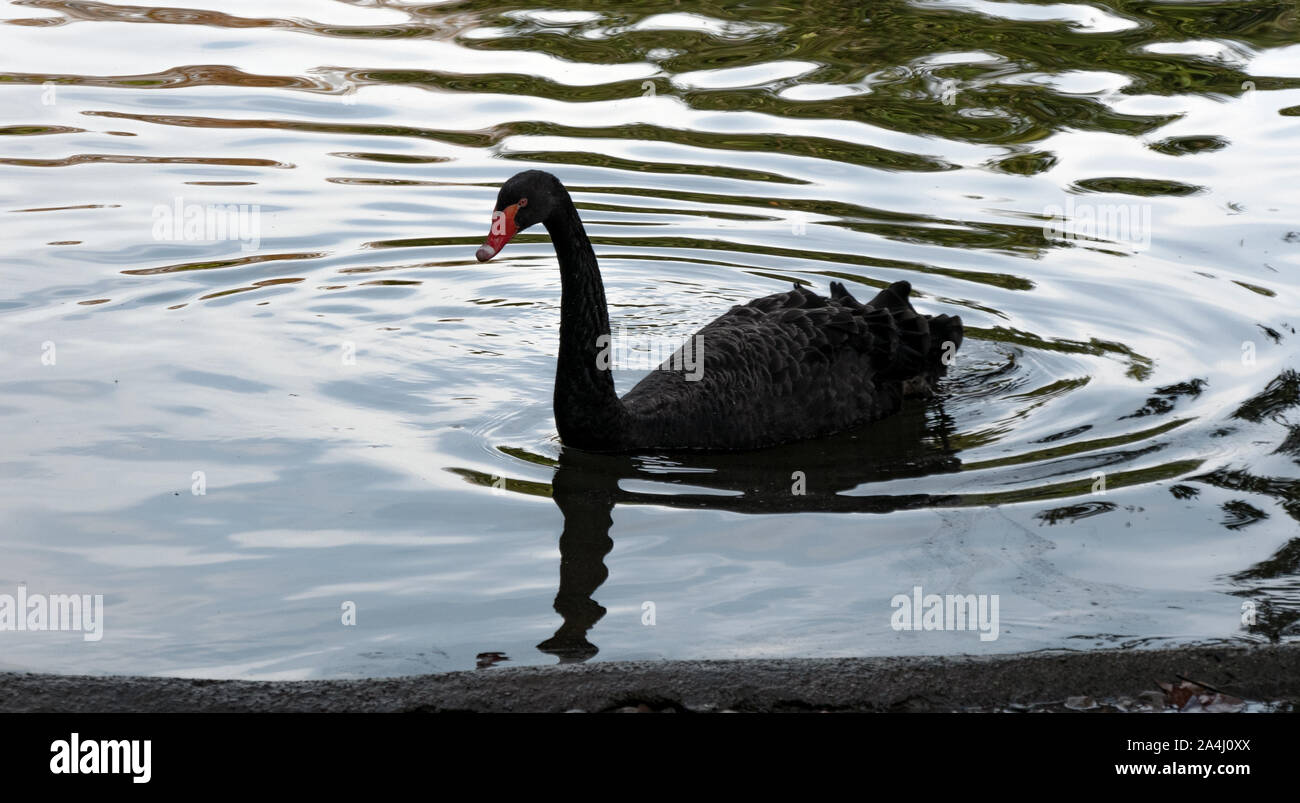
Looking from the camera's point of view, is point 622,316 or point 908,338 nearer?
point 908,338

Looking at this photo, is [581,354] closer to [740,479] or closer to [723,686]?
[740,479]

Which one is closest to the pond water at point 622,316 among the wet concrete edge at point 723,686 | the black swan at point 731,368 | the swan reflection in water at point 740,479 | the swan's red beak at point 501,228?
the swan reflection in water at point 740,479

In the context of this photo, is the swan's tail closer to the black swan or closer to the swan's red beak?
the black swan

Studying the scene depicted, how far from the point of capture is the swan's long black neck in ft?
21.6

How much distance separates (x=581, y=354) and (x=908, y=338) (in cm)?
178

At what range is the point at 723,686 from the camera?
4152 millimetres

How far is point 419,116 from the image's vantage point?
518 inches

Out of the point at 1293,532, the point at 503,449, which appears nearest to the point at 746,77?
the point at 503,449

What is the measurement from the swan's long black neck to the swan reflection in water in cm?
13

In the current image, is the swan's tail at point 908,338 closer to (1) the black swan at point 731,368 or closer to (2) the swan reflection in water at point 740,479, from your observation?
(1) the black swan at point 731,368

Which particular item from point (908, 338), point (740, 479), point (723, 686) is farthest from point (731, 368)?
point (723, 686)

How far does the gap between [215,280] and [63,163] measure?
3324mm

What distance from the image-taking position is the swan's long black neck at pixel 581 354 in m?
6.57

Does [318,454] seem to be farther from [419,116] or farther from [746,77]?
[746,77]
